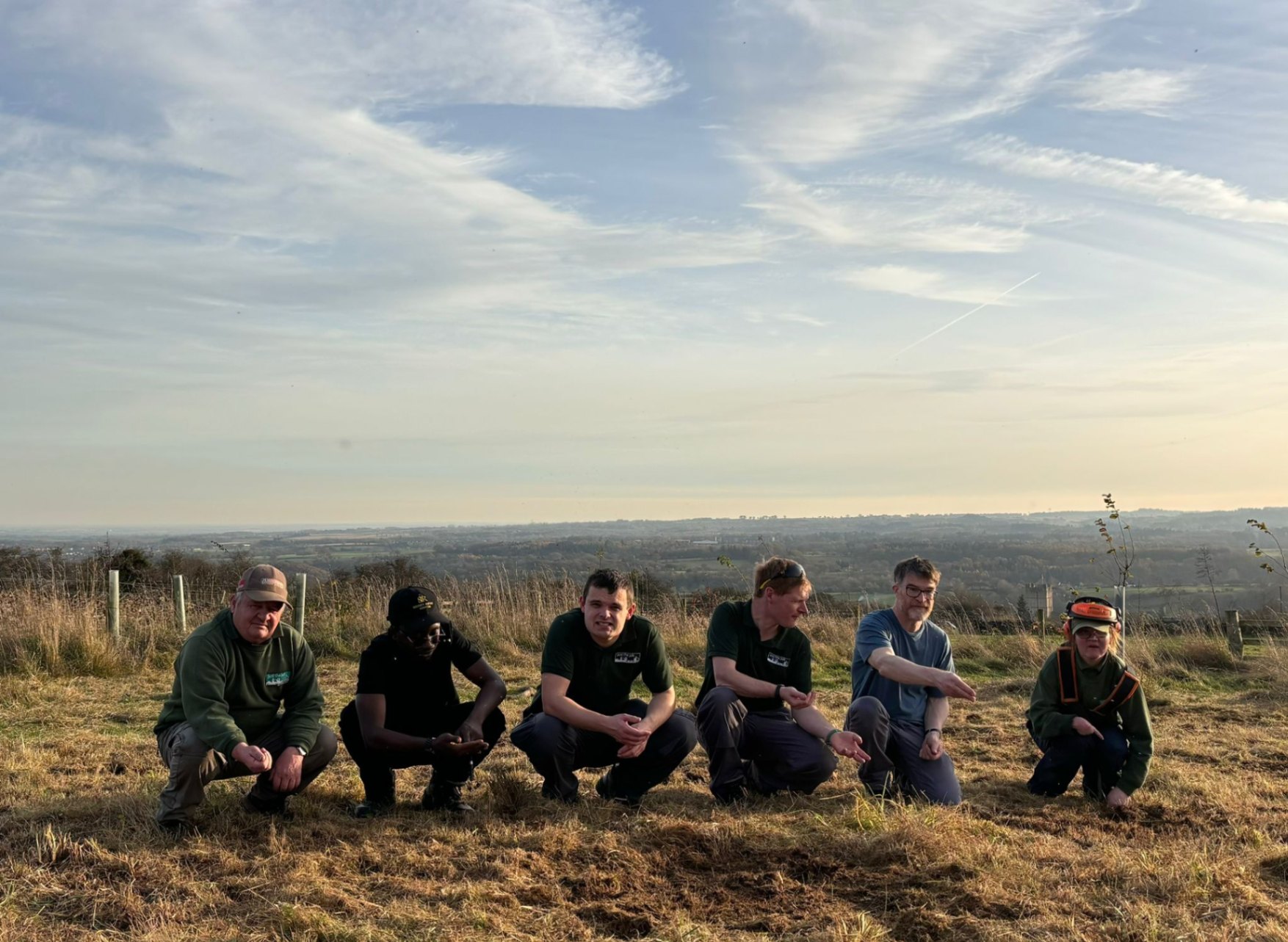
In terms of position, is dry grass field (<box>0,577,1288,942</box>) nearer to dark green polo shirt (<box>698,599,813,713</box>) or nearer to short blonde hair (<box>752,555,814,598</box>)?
dark green polo shirt (<box>698,599,813,713</box>)

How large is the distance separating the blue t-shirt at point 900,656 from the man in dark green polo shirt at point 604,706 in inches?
41.3

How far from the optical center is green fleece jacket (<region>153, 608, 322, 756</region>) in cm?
457

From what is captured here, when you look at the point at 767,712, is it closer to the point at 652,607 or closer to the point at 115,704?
the point at 115,704

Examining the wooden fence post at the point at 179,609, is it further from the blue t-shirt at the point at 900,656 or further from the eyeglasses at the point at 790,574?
the blue t-shirt at the point at 900,656

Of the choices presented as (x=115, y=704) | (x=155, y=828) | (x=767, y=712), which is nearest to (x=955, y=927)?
(x=767, y=712)

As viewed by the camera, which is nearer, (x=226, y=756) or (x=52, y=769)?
(x=226, y=756)

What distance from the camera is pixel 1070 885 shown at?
4039 millimetres

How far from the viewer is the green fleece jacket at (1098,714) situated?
5414 mm

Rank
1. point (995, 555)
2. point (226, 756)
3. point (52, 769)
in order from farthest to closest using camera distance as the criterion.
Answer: point (995, 555) < point (52, 769) < point (226, 756)

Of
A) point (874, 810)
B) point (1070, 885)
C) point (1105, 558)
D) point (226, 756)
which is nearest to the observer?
point (1070, 885)

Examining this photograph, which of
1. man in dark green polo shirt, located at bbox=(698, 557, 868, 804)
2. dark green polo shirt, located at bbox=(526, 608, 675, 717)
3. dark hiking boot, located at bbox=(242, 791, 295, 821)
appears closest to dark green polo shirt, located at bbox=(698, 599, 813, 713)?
man in dark green polo shirt, located at bbox=(698, 557, 868, 804)

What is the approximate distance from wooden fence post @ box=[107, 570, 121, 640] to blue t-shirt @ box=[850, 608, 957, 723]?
8.81m

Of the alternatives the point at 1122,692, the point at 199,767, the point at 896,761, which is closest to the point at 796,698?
the point at 896,761

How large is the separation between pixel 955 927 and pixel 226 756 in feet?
10.1
